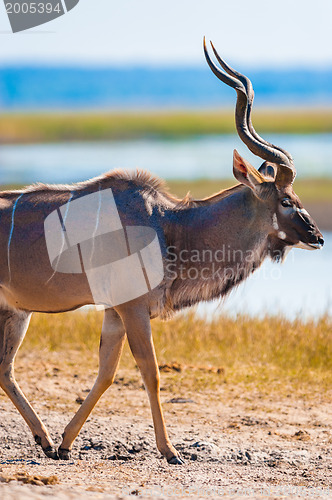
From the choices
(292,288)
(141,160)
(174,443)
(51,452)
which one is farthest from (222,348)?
(141,160)

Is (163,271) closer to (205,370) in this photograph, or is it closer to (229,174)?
(205,370)

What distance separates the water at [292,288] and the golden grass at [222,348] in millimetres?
1145

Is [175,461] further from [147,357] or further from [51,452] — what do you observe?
[51,452]

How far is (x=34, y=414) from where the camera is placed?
18.9 ft

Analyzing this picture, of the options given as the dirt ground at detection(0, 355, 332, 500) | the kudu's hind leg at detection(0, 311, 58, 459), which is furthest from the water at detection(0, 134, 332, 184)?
the kudu's hind leg at detection(0, 311, 58, 459)

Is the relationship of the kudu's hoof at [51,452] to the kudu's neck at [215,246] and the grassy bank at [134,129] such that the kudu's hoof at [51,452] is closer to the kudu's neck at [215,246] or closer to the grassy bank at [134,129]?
the kudu's neck at [215,246]

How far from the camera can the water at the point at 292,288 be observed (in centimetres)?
1098

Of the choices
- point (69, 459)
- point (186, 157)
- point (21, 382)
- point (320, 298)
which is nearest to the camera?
point (69, 459)

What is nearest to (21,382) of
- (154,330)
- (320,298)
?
(154,330)

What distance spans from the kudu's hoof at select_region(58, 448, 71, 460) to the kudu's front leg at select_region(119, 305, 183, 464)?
0.58 meters

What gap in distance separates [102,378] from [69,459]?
1.79ft

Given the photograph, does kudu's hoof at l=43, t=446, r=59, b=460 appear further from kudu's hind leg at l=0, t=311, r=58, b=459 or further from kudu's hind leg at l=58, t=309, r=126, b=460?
kudu's hind leg at l=0, t=311, r=58, b=459

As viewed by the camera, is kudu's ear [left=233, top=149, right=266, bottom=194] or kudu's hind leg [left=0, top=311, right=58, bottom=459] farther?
kudu's hind leg [left=0, top=311, right=58, bottom=459]

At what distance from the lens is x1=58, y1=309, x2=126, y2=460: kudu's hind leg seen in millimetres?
5699
